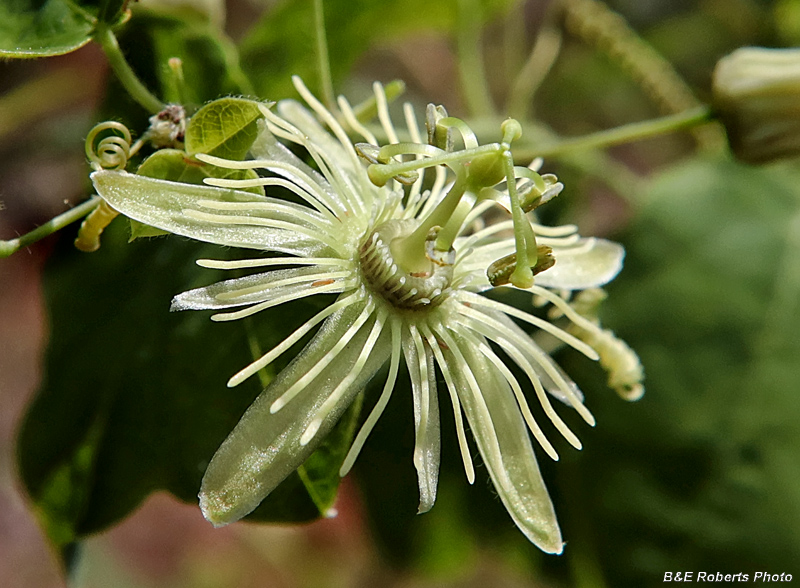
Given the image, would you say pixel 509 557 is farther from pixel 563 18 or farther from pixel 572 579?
pixel 563 18

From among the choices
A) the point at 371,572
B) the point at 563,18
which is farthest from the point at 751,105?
the point at 371,572

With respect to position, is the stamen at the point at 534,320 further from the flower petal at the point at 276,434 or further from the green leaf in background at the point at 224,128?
the green leaf in background at the point at 224,128

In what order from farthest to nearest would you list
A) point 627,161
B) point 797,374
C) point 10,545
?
point 627,161, point 10,545, point 797,374

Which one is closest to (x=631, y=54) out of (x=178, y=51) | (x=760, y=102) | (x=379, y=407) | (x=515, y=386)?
(x=760, y=102)

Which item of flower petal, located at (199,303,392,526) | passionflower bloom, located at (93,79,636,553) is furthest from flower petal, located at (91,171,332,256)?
flower petal, located at (199,303,392,526)

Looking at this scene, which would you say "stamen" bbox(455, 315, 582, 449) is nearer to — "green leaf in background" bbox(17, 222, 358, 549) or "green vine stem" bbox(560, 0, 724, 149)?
"green leaf in background" bbox(17, 222, 358, 549)

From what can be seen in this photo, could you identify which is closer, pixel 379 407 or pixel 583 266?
pixel 379 407

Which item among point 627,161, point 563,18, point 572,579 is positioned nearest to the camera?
point 572,579

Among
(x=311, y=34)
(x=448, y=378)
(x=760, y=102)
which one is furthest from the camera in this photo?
(x=311, y=34)

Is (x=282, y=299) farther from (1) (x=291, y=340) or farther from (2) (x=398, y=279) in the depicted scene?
(2) (x=398, y=279)
